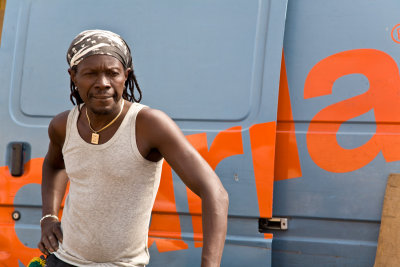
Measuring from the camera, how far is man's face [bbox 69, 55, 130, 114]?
1569 mm

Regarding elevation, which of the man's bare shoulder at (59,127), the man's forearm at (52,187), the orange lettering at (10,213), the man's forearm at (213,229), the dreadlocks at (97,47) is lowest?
the orange lettering at (10,213)

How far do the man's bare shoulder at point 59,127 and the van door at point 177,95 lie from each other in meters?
0.74

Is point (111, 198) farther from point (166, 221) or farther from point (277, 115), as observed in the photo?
point (277, 115)

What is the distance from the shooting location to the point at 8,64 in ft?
8.83

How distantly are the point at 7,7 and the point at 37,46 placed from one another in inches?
12.0

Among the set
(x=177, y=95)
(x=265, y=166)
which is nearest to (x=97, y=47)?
(x=177, y=95)

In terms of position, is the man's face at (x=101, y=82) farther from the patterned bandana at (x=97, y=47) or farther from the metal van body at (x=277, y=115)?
the metal van body at (x=277, y=115)

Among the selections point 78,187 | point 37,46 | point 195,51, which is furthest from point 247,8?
point 78,187

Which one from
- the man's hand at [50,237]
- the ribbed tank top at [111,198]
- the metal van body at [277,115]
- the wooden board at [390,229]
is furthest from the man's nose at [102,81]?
the wooden board at [390,229]

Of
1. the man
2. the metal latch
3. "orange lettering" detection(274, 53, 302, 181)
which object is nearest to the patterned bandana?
the man

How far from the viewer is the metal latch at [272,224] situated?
7.80 ft

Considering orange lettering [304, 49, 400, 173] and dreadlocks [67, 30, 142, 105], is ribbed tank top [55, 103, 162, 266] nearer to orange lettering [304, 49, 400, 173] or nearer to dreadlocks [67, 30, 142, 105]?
dreadlocks [67, 30, 142, 105]

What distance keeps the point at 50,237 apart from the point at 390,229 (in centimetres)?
148

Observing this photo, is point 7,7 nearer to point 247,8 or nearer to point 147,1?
point 147,1
